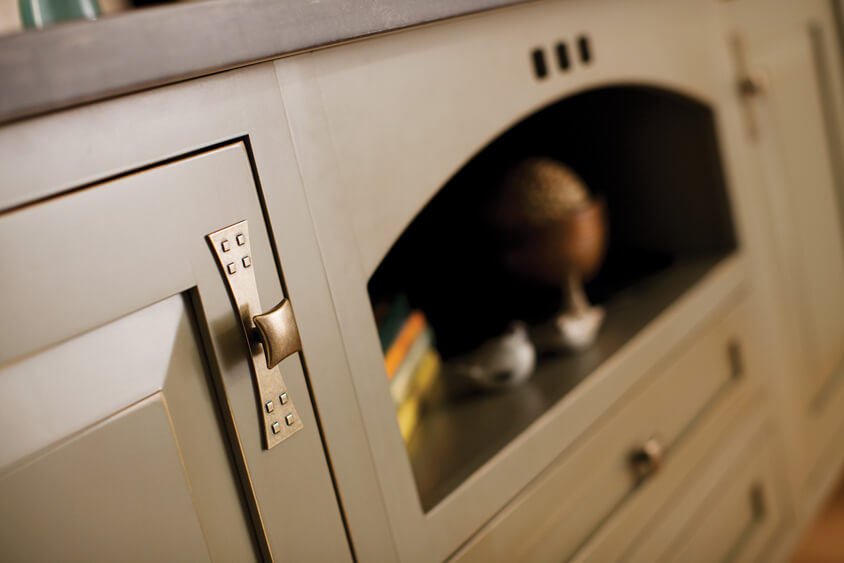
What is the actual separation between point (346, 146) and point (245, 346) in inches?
5.5

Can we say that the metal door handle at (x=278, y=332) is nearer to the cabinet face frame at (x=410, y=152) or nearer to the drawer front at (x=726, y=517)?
the cabinet face frame at (x=410, y=152)

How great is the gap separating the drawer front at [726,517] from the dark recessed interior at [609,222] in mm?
188

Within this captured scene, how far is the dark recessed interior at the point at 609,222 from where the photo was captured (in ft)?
2.70

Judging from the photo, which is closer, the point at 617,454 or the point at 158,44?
the point at 158,44

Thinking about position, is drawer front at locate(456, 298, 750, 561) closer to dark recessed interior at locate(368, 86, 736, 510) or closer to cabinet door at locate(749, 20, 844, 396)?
dark recessed interior at locate(368, 86, 736, 510)

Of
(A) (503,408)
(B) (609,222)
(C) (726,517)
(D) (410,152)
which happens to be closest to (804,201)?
(B) (609,222)

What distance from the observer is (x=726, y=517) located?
2.66 ft

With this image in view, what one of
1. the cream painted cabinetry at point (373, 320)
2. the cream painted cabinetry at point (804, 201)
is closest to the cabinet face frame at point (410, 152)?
the cream painted cabinetry at point (373, 320)

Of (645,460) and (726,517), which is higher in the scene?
(645,460)

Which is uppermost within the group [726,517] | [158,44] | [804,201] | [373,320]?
[158,44]

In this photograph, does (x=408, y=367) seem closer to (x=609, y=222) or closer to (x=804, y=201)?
(x=609, y=222)

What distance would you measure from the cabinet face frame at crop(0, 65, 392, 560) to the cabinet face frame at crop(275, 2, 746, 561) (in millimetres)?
14

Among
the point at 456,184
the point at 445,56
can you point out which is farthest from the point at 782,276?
the point at 445,56

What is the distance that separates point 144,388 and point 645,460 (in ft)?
1.64
